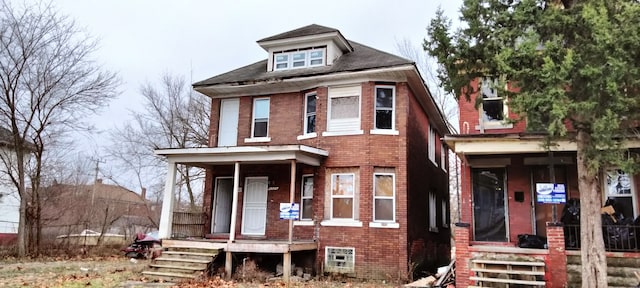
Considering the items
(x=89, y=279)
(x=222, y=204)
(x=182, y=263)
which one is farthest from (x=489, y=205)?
(x=89, y=279)

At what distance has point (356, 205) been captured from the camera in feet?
43.7

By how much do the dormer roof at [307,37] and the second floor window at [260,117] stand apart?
2.19 metres

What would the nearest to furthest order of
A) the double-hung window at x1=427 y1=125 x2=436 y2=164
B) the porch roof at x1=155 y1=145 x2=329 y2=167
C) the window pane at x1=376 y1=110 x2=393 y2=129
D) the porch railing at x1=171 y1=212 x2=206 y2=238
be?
the porch roof at x1=155 y1=145 x2=329 y2=167
the window pane at x1=376 y1=110 x2=393 y2=129
the porch railing at x1=171 y1=212 x2=206 y2=238
the double-hung window at x1=427 y1=125 x2=436 y2=164

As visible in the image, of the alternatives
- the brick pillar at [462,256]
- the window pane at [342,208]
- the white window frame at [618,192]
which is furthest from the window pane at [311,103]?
the white window frame at [618,192]

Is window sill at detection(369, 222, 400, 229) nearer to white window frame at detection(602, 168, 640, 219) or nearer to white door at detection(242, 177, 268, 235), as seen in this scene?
white door at detection(242, 177, 268, 235)

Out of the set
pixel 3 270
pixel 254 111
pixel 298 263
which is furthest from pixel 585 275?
pixel 3 270

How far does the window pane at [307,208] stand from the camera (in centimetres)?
1429

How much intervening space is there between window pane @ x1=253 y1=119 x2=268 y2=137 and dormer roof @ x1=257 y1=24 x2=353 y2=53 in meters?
2.97

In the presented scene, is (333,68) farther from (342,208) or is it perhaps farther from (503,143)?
(503,143)

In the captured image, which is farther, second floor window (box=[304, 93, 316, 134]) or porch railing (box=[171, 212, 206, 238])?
second floor window (box=[304, 93, 316, 134])

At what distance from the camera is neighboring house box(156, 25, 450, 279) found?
1294 centimetres

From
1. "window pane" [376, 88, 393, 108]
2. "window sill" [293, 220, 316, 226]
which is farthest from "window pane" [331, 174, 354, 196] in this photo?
"window pane" [376, 88, 393, 108]

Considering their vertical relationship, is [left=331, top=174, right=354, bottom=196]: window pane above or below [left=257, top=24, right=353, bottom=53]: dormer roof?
below

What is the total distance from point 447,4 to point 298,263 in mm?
→ 8824
